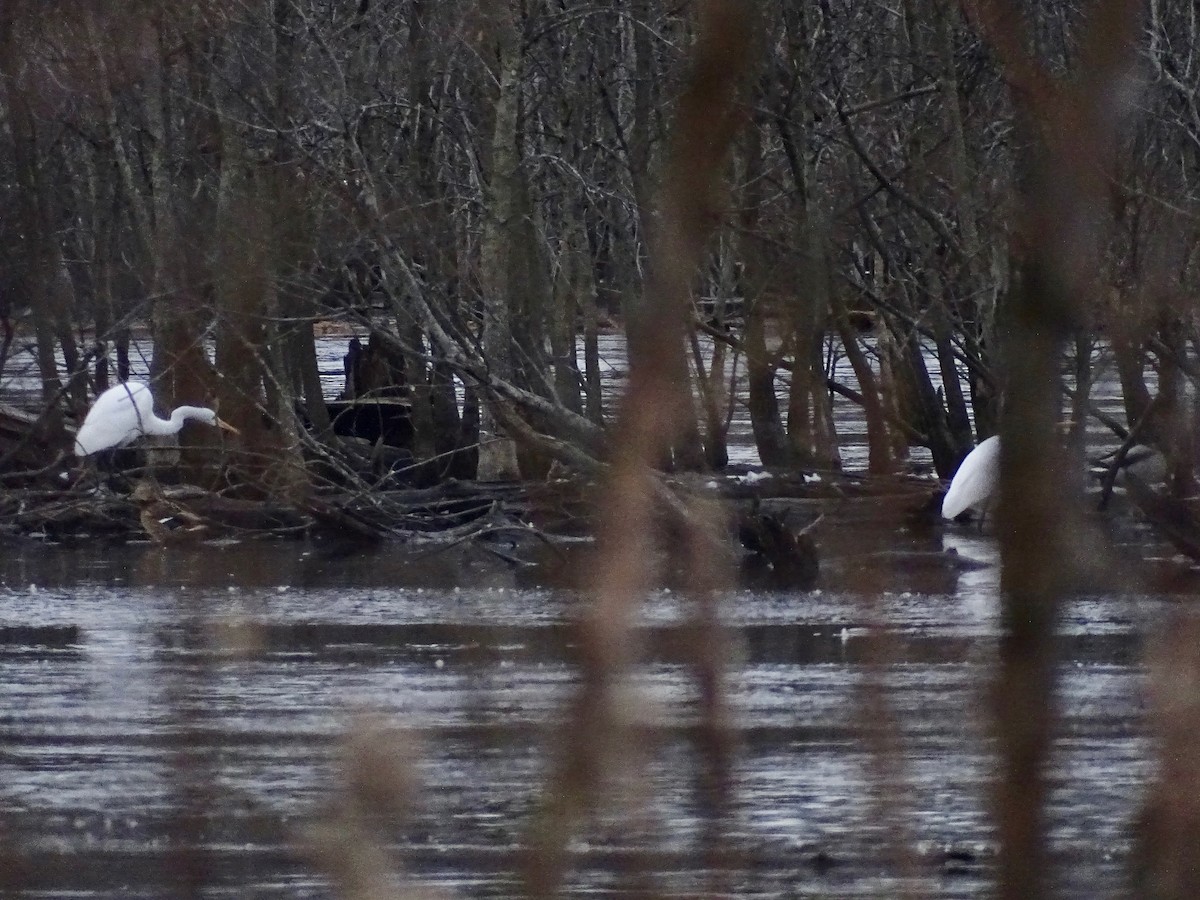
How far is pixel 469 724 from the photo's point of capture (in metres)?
3.07

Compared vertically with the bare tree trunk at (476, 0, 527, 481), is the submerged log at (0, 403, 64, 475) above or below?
below

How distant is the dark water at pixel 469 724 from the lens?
6.06 ft

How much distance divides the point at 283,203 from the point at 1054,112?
4.31 ft

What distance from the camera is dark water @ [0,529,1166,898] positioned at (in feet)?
6.06

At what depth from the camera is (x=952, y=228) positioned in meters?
12.5

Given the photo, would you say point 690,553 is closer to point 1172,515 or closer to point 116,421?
point 1172,515

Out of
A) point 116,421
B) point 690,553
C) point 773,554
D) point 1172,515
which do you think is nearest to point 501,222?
point 773,554

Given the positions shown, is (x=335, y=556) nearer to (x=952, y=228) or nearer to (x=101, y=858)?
(x=952, y=228)

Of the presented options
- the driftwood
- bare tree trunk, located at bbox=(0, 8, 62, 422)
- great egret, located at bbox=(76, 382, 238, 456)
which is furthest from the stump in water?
bare tree trunk, located at bbox=(0, 8, 62, 422)

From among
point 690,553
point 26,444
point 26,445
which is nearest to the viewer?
point 690,553

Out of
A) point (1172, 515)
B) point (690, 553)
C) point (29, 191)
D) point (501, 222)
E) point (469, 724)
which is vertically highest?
point (501, 222)

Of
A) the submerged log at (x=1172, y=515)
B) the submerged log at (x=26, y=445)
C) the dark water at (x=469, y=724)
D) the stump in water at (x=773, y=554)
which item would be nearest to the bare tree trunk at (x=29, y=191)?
the dark water at (x=469, y=724)

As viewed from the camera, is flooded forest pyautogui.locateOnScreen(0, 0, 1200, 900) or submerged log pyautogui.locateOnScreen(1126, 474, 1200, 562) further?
submerged log pyautogui.locateOnScreen(1126, 474, 1200, 562)

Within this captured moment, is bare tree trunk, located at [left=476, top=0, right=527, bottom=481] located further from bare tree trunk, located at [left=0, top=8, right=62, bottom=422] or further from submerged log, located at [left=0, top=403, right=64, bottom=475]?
bare tree trunk, located at [left=0, top=8, right=62, bottom=422]
